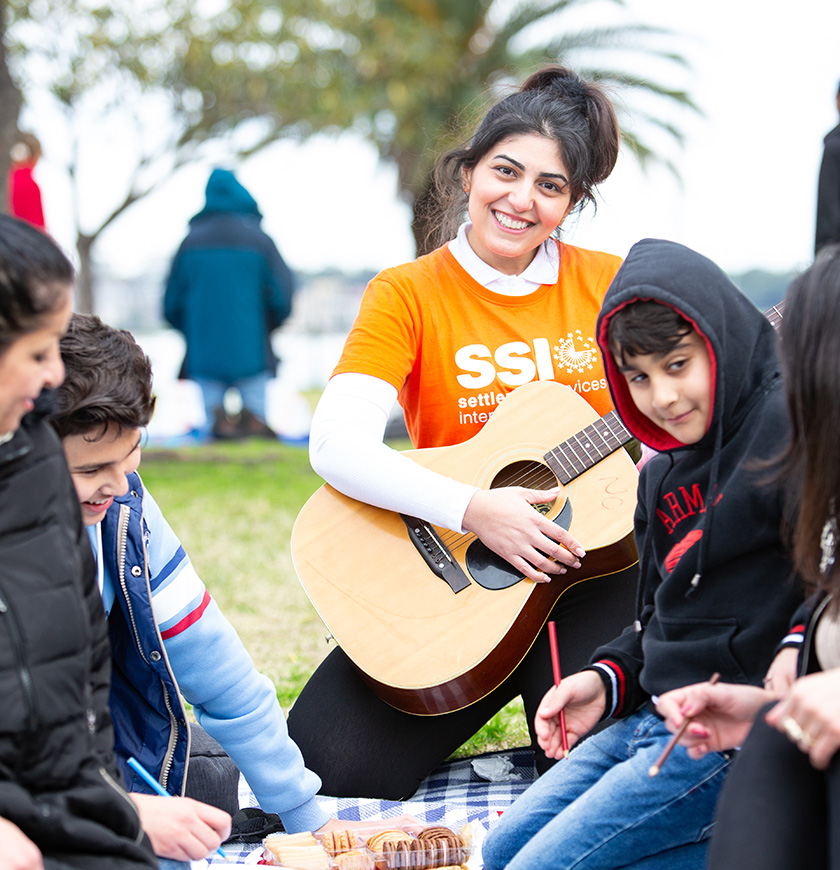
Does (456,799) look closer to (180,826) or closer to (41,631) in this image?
(180,826)

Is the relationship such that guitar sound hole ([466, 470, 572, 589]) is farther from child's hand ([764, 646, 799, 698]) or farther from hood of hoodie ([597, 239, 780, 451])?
child's hand ([764, 646, 799, 698])

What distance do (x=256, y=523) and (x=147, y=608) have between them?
381cm

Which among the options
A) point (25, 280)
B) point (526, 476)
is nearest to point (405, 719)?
point (526, 476)

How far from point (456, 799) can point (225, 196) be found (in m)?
5.56

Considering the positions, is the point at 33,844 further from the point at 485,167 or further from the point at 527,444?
the point at 485,167

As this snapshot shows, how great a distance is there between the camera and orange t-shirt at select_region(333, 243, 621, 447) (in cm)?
259

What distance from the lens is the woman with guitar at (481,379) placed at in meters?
2.44

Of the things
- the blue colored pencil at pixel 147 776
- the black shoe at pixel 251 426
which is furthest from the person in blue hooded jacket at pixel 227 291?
the blue colored pencil at pixel 147 776

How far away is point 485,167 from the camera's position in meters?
2.63

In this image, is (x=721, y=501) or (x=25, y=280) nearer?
(x=25, y=280)

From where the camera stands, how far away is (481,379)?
262cm

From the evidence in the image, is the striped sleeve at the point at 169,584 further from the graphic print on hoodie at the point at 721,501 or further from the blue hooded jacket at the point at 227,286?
the blue hooded jacket at the point at 227,286

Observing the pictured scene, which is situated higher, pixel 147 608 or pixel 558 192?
pixel 558 192

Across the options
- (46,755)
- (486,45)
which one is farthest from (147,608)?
(486,45)
